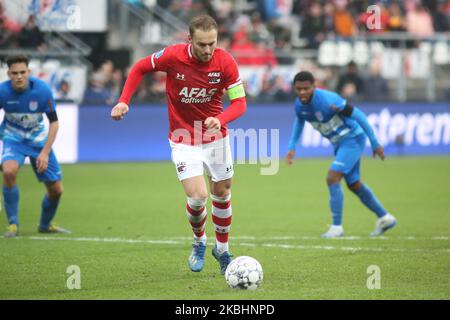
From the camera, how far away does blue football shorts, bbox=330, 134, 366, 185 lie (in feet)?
37.8

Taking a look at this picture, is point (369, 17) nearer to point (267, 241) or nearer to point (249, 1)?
Answer: point (249, 1)

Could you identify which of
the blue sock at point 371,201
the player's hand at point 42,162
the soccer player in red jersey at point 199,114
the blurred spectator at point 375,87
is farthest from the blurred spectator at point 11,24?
the soccer player in red jersey at point 199,114

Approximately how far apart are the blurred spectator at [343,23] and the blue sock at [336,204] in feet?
45.8

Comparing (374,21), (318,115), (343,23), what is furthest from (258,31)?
(318,115)

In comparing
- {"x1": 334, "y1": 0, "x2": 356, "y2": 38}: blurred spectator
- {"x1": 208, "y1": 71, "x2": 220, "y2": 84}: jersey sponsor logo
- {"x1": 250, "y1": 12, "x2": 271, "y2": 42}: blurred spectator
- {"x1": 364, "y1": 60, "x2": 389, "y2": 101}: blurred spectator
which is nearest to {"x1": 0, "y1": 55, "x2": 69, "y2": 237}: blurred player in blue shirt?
{"x1": 208, "y1": 71, "x2": 220, "y2": 84}: jersey sponsor logo

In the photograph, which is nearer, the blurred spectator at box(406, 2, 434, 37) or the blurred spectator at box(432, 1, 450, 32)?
the blurred spectator at box(406, 2, 434, 37)

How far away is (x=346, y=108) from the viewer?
1142cm

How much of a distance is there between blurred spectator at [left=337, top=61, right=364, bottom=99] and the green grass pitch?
3736 mm

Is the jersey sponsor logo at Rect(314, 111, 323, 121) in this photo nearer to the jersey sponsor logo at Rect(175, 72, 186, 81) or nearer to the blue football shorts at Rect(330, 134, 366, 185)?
the blue football shorts at Rect(330, 134, 366, 185)

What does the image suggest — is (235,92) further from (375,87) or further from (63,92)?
(375,87)

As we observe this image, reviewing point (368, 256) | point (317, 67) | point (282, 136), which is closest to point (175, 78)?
point (368, 256)

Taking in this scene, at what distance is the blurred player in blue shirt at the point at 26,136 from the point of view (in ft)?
36.2

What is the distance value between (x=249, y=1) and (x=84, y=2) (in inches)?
251

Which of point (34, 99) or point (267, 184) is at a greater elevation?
point (34, 99)
